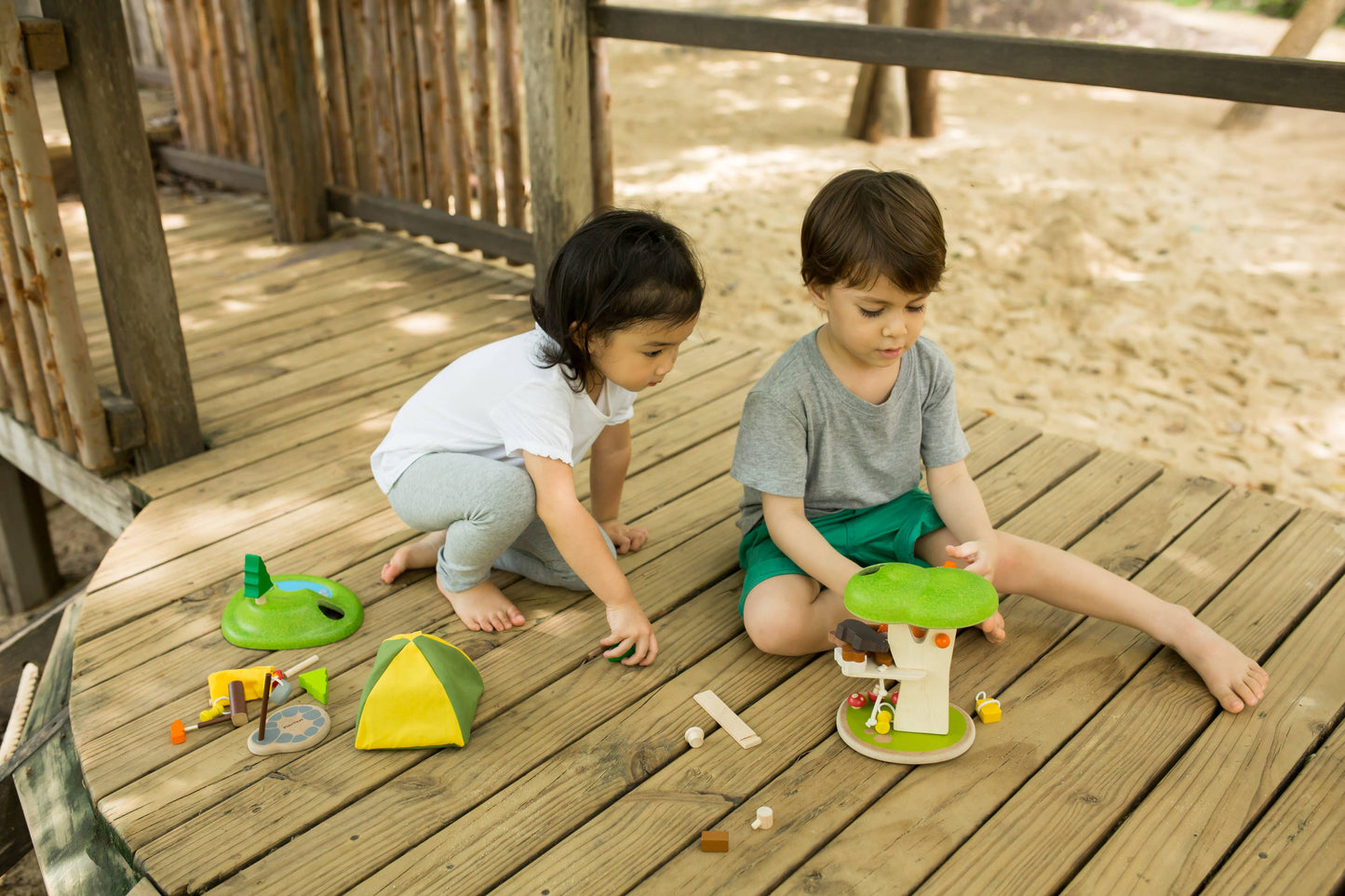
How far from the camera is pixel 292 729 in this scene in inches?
80.8

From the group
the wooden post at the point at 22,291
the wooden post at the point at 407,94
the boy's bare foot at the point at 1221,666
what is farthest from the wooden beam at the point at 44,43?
the boy's bare foot at the point at 1221,666

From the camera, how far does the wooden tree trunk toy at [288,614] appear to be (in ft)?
7.56

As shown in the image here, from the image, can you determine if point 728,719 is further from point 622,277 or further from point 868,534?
point 622,277

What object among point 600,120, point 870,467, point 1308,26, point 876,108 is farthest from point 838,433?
point 1308,26

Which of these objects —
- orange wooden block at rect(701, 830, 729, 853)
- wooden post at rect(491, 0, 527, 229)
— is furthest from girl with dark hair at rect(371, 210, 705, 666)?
wooden post at rect(491, 0, 527, 229)

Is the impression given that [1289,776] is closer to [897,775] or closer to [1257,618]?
[1257,618]

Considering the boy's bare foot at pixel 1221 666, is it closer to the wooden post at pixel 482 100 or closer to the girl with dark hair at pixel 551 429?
the girl with dark hair at pixel 551 429

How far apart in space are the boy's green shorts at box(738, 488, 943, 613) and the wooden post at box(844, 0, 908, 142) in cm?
642

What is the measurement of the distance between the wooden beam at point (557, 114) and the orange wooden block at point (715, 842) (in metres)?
2.52

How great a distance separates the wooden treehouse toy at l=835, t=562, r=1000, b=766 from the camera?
1.83 metres

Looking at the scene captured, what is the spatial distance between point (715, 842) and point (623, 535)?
994 mm

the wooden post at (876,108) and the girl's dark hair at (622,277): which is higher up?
the girl's dark hair at (622,277)

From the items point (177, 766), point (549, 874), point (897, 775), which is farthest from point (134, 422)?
point (897, 775)

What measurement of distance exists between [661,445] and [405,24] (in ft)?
7.76
